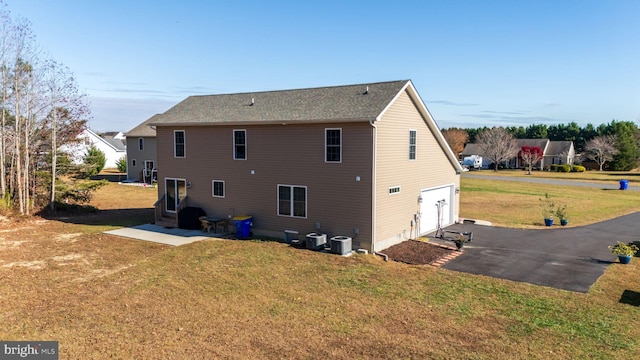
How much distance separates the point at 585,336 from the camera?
9.16m

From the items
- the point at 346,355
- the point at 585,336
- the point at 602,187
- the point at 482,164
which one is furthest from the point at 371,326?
the point at 482,164

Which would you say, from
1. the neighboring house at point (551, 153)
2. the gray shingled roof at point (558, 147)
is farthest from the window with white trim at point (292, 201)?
the gray shingled roof at point (558, 147)

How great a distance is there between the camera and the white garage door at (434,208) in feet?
66.5

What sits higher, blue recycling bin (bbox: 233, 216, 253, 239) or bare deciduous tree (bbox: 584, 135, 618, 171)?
bare deciduous tree (bbox: 584, 135, 618, 171)

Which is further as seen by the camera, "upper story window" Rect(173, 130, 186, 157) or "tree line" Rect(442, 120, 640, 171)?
"tree line" Rect(442, 120, 640, 171)

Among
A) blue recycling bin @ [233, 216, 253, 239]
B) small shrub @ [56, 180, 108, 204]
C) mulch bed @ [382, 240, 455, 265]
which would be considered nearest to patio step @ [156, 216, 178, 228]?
blue recycling bin @ [233, 216, 253, 239]

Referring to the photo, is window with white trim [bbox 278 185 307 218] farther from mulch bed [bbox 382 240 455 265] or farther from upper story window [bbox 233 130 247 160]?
mulch bed [bbox 382 240 455 265]

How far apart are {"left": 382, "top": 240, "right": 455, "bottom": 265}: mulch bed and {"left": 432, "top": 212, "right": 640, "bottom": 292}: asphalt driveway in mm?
781

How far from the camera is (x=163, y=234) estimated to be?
63.4 ft

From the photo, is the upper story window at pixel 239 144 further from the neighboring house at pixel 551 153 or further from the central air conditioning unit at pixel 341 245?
the neighboring house at pixel 551 153

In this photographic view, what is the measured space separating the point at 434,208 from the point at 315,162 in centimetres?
761

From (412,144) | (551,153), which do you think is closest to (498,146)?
(551,153)

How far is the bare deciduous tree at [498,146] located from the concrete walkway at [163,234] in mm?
66068

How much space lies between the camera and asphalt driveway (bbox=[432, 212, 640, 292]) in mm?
13820
